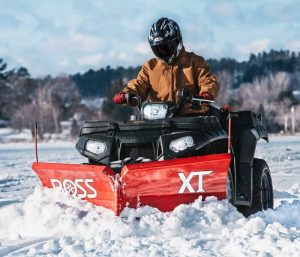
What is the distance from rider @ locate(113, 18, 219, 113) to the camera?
6.49 metres

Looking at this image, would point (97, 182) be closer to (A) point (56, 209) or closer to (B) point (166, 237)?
(A) point (56, 209)

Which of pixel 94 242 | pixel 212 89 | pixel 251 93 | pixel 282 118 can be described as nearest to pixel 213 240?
pixel 94 242

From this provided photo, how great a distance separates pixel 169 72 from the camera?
6.77 meters

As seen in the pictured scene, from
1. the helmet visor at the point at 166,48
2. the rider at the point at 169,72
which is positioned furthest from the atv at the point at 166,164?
the helmet visor at the point at 166,48

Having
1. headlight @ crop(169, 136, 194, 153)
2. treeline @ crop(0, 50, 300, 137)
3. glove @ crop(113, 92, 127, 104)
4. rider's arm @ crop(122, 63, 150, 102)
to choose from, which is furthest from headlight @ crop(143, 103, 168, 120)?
treeline @ crop(0, 50, 300, 137)

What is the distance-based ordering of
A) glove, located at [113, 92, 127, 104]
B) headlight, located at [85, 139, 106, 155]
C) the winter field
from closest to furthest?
the winter field
headlight, located at [85, 139, 106, 155]
glove, located at [113, 92, 127, 104]

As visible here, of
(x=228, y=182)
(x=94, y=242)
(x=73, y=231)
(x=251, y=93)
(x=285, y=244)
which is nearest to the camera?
(x=285, y=244)

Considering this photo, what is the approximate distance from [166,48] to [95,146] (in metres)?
1.37

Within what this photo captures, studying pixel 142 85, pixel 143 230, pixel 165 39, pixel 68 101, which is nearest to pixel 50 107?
pixel 68 101

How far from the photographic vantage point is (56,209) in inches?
217

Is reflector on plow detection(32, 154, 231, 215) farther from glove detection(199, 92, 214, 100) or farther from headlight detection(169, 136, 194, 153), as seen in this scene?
glove detection(199, 92, 214, 100)

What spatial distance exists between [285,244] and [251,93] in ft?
319

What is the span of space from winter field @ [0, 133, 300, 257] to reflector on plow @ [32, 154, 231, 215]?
0.10 m

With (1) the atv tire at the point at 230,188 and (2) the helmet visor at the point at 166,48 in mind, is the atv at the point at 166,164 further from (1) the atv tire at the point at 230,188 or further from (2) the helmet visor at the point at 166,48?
(2) the helmet visor at the point at 166,48
